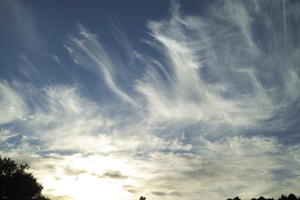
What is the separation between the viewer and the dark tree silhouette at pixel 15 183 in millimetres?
66250

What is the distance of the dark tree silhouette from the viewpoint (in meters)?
66.2

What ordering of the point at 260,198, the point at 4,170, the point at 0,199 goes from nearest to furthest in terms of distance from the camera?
the point at 0,199 < the point at 4,170 < the point at 260,198

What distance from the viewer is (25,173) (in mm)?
71500

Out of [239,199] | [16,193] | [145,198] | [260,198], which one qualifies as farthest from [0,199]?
[260,198]

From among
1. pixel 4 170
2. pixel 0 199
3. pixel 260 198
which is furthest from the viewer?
pixel 260 198

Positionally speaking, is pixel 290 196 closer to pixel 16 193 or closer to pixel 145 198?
pixel 145 198

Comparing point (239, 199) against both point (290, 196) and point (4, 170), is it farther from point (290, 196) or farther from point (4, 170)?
point (4, 170)

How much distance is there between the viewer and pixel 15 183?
67.6 metres

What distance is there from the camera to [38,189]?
71.2m

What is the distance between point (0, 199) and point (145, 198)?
42841 millimetres

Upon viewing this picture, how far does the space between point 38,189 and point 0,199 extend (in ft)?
32.2

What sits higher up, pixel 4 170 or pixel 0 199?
pixel 4 170

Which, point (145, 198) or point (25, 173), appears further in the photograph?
point (145, 198)

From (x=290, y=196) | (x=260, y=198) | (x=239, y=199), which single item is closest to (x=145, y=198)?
(x=239, y=199)
